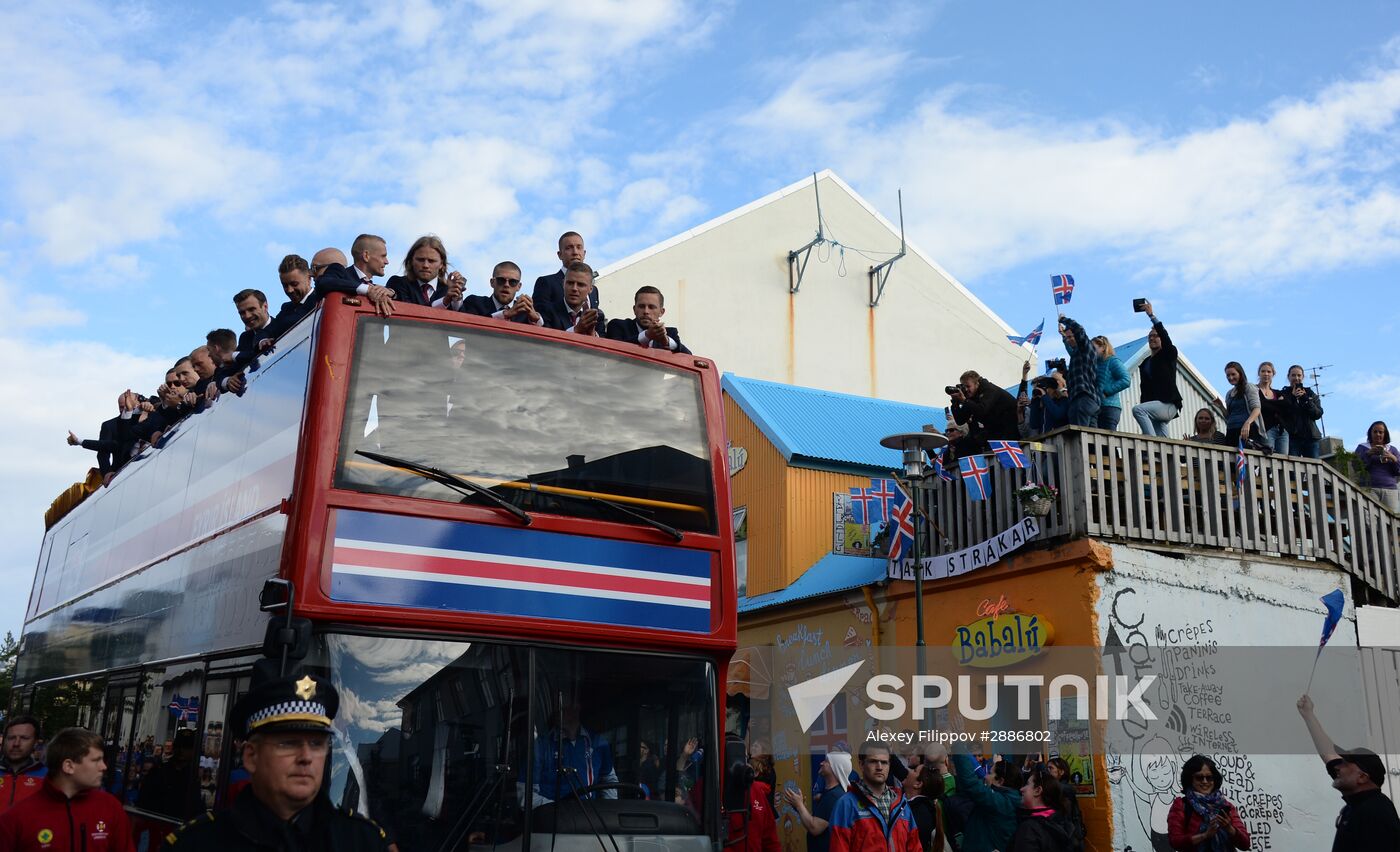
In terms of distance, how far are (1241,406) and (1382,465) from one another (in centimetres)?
256

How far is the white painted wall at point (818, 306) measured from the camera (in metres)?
30.1

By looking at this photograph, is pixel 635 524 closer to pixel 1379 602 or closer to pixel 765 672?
pixel 1379 602

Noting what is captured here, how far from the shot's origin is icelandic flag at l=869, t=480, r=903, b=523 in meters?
17.5

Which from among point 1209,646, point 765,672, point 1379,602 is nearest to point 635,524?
point 1209,646

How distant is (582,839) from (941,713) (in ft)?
35.1

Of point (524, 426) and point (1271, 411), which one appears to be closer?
point (524, 426)

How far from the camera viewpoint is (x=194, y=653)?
24.3ft

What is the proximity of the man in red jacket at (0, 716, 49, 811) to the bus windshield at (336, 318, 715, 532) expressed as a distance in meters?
3.64

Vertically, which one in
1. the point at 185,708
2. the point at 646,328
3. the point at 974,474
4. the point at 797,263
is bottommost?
the point at 185,708

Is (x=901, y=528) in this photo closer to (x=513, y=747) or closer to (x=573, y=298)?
(x=573, y=298)

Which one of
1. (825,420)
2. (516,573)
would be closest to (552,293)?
(516,573)

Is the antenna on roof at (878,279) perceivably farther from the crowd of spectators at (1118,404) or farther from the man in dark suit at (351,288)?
the man in dark suit at (351,288)

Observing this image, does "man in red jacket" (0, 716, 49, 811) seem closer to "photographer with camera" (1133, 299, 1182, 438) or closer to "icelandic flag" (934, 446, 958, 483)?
"icelandic flag" (934, 446, 958, 483)

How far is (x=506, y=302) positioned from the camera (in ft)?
28.2
